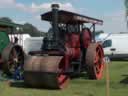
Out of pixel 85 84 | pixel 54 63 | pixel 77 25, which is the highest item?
pixel 77 25

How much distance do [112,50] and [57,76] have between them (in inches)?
736

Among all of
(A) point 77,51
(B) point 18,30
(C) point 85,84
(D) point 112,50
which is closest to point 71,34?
(A) point 77,51

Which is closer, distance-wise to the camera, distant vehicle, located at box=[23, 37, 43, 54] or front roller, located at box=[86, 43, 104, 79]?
front roller, located at box=[86, 43, 104, 79]

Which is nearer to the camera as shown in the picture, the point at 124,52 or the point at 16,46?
the point at 16,46

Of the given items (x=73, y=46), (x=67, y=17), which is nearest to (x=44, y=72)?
(x=73, y=46)

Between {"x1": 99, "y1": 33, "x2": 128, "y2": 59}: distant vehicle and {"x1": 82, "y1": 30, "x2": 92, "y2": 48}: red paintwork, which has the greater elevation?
{"x1": 82, "y1": 30, "x2": 92, "y2": 48}: red paintwork

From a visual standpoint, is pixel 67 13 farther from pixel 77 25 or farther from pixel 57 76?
pixel 57 76

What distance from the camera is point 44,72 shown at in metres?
13.3

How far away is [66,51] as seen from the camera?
585 inches

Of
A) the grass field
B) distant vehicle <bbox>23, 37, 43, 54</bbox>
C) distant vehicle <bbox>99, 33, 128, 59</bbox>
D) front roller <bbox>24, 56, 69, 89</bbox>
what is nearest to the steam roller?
front roller <bbox>24, 56, 69, 89</bbox>

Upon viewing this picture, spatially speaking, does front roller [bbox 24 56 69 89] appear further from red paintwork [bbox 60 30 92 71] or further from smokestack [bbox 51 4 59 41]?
smokestack [bbox 51 4 59 41]

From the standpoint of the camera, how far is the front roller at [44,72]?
13234 mm

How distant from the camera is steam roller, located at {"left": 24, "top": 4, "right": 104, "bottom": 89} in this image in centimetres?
1348

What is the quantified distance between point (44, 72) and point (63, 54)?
5.03 ft
